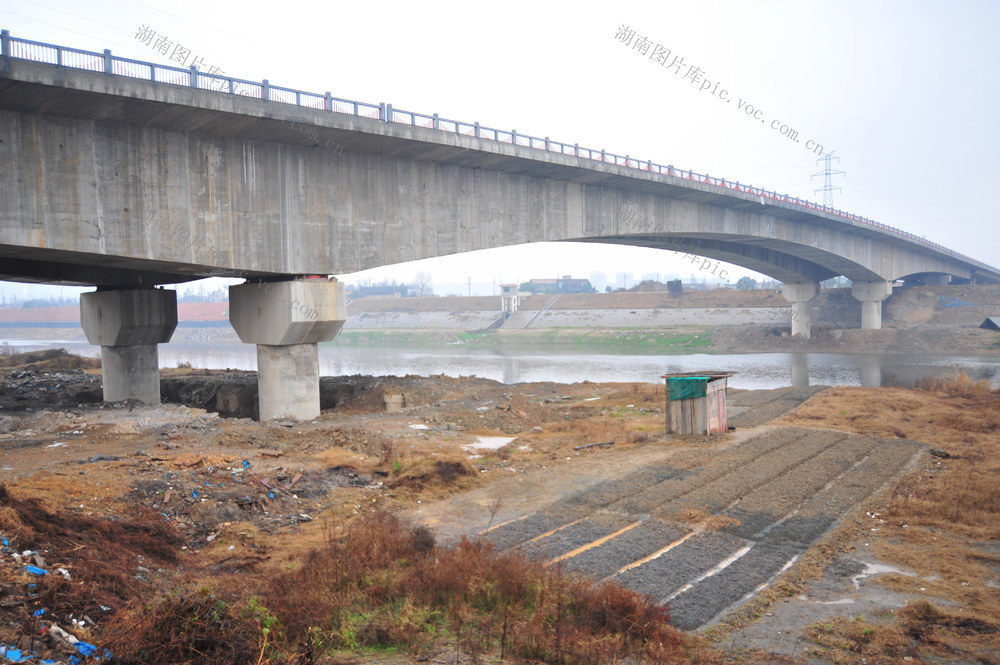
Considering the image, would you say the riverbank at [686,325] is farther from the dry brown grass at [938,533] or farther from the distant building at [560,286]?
the dry brown grass at [938,533]

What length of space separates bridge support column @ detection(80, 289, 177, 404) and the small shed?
21543 millimetres

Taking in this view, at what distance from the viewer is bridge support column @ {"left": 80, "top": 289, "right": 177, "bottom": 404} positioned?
2917cm

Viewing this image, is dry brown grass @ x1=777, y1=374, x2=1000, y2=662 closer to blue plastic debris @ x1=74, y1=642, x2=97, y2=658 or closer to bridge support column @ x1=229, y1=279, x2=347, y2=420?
blue plastic debris @ x1=74, y1=642, x2=97, y2=658

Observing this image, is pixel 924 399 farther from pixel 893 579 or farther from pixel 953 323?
pixel 953 323

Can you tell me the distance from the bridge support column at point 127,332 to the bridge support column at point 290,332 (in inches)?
286

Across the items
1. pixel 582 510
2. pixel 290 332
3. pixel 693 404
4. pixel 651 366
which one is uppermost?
pixel 290 332

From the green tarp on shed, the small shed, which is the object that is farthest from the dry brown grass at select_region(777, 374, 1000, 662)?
the green tarp on shed

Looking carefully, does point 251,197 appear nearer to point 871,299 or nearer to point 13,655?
point 13,655

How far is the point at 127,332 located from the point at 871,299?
68.9m

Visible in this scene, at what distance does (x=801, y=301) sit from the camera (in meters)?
71.2

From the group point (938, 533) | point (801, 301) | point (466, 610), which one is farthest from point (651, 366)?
point (466, 610)

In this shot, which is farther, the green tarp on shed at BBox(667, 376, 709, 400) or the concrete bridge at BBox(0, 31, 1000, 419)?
the green tarp on shed at BBox(667, 376, 709, 400)

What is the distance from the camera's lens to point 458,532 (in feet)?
39.9

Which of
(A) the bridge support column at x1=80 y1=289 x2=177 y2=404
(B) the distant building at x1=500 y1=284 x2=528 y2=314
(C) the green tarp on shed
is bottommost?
(C) the green tarp on shed
